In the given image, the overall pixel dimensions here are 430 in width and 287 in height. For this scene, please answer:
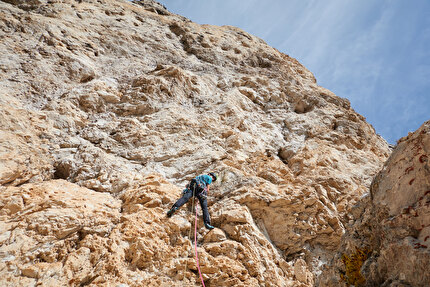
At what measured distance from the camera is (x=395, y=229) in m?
3.99

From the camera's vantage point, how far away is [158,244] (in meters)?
5.45

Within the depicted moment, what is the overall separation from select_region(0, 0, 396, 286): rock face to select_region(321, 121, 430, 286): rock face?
1809 millimetres

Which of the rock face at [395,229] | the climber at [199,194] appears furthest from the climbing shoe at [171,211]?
the rock face at [395,229]

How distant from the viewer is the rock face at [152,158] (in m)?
5.15

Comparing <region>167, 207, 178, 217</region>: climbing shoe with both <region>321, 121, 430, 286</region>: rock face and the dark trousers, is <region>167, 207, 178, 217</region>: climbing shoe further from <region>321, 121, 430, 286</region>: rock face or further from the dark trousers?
<region>321, 121, 430, 286</region>: rock face

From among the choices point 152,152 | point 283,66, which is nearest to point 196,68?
point 283,66

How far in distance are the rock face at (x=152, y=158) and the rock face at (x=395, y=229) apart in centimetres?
181

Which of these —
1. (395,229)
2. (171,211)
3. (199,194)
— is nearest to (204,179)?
(199,194)

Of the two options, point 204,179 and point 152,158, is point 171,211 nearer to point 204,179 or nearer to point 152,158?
point 204,179

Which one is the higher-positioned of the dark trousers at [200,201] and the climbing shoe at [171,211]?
the dark trousers at [200,201]

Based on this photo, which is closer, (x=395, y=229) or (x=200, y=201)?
(x=395, y=229)

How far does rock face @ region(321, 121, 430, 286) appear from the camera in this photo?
11.6ft

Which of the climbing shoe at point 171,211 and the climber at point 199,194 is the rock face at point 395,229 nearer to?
the climber at point 199,194

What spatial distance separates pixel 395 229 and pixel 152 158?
656 centimetres
